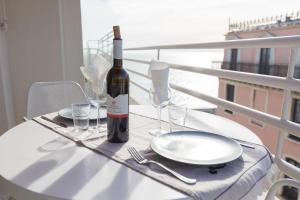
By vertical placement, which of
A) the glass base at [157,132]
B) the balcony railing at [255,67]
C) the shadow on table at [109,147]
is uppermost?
the shadow on table at [109,147]

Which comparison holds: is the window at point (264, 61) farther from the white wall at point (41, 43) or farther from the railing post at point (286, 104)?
the railing post at point (286, 104)

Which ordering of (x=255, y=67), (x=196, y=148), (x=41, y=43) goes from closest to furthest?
(x=196, y=148) < (x=41, y=43) < (x=255, y=67)

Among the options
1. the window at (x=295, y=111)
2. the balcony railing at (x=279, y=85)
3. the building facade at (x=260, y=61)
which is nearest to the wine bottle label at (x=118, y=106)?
the balcony railing at (x=279, y=85)

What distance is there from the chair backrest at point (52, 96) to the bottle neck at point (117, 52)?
3.07ft

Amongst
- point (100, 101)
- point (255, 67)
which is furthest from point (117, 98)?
point (255, 67)

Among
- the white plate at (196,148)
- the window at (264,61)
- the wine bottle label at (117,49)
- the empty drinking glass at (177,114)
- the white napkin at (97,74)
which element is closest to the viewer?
the white plate at (196,148)

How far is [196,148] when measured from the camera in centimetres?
80

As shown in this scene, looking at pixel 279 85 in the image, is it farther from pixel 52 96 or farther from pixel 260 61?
pixel 260 61

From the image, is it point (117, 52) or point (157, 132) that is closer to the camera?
point (117, 52)

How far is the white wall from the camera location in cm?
261

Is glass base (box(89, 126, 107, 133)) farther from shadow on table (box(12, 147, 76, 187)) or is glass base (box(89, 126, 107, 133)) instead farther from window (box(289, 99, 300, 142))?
window (box(289, 99, 300, 142))

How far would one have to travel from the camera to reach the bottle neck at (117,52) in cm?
81

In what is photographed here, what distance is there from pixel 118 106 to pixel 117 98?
0.03m

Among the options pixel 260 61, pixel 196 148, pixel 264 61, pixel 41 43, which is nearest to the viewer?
pixel 196 148
